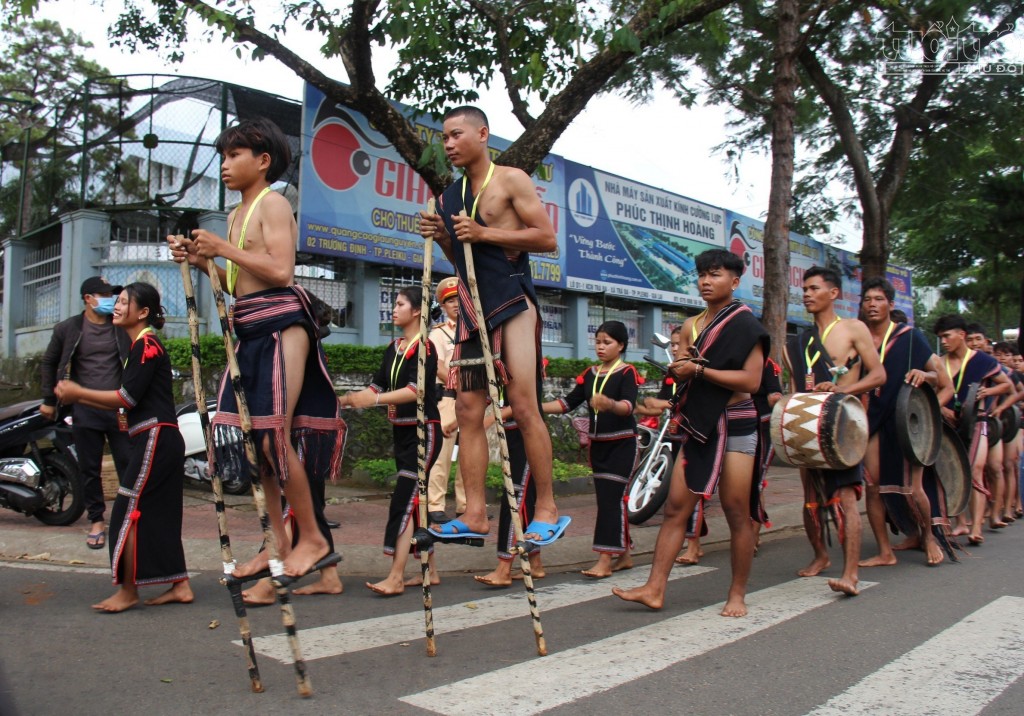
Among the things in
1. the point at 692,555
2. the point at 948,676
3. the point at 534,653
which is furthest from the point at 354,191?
the point at 948,676

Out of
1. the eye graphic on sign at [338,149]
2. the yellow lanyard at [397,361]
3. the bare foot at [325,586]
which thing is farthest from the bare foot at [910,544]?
the eye graphic on sign at [338,149]

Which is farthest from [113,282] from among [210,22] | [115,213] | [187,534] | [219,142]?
[219,142]

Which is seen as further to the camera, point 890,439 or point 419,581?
point 890,439

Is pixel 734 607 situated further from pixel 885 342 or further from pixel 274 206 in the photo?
pixel 274 206

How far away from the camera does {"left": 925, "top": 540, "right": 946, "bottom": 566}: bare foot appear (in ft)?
21.2

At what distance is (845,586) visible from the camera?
16.9 ft

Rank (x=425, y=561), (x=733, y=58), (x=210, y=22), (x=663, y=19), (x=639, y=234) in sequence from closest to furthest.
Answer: (x=425, y=561)
(x=210, y=22)
(x=663, y=19)
(x=733, y=58)
(x=639, y=234)

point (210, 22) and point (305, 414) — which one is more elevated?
point (210, 22)

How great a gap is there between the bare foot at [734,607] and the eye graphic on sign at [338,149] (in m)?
10.1

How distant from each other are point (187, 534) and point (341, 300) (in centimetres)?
768

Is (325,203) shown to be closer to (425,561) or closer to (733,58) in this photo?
(733,58)

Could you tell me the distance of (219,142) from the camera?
4.14 m

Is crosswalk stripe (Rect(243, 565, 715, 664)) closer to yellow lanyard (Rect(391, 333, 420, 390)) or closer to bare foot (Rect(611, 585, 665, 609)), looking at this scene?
bare foot (Rect(611, 585, 665, 609))

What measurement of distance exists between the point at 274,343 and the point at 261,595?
1.71 m
